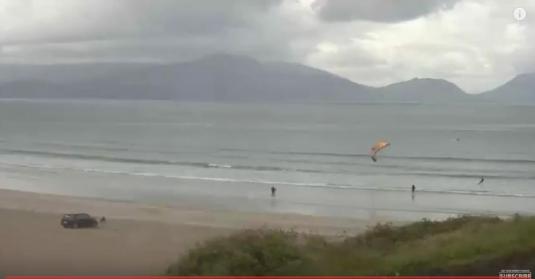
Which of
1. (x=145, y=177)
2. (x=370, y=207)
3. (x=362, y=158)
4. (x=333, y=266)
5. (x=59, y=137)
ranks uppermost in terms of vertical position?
(x=59, y=137)

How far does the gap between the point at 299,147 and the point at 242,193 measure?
31129 mm

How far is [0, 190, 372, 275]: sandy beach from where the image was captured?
15.5 meters

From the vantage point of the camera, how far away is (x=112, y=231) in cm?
2239

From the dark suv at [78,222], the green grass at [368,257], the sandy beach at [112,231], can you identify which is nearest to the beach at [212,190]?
the sandy beach at [112,231]

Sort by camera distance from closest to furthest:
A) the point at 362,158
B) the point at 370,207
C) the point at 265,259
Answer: the point at 265,259 < the point at 370,207 < the point at 362,158

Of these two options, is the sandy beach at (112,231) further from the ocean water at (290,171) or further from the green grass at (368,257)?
the green grass at (368,257)

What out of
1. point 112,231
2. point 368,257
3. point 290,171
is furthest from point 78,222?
point 290,171

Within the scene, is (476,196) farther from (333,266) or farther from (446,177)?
(333,266)

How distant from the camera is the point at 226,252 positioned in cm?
948

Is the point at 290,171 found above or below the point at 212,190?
above

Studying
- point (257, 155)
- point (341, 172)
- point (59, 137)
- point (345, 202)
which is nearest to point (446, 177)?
point (341, 172)

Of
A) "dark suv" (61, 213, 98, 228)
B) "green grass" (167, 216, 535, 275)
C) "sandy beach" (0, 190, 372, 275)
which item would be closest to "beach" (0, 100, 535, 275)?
"sandy beach" (0, 190, 372, 275)

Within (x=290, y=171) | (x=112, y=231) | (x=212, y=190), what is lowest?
(x=112, y=231)

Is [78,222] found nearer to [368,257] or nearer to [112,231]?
[112,231]
